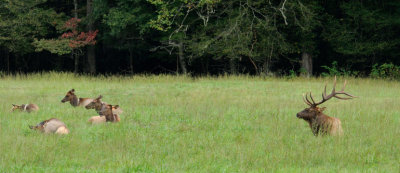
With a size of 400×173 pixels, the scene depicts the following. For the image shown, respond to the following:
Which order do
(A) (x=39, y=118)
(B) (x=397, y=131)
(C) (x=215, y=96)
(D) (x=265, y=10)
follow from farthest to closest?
1. (D) (x=265, y=10)
2. (C) (x=215, y=96)
3. (A) (x=39, y=118)
4. (B) (x=397, y=131)

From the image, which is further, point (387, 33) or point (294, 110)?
point (387, 33)

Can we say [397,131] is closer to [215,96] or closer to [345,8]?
[215,96]

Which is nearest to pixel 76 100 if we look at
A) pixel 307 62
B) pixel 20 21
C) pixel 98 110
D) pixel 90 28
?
pixel 98 110

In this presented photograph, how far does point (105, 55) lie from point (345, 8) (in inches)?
731

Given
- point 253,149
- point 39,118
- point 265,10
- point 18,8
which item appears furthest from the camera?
point 18,8

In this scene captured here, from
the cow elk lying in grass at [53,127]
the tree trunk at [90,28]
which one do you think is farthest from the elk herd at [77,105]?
the tree trunk at [90,28]

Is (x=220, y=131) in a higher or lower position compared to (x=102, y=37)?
lower

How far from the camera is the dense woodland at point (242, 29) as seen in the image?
25125 millimetres

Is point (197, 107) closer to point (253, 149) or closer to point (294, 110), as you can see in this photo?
point (294, 110)

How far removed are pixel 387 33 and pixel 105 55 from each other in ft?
66.2

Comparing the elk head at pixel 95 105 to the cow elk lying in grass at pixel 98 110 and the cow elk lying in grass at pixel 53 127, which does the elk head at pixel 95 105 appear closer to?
the cow elk lying in grass at pixel 98 110

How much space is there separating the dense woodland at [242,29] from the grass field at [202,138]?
890cm

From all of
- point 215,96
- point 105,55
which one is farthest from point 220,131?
point 105,55

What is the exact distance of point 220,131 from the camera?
33.1 ft
